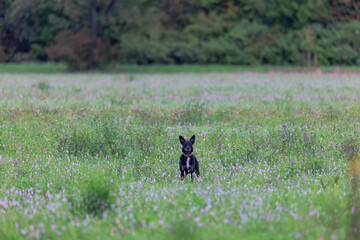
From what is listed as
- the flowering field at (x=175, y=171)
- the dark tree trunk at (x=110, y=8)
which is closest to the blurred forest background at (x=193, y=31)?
the dark tree trunk at (x=110, y=8)

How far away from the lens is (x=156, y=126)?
445 inches

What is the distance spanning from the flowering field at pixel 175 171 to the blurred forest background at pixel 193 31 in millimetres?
Answer: 35917

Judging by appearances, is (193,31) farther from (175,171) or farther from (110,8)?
(175,171)

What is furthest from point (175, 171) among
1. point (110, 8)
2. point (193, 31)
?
point (193, 31)

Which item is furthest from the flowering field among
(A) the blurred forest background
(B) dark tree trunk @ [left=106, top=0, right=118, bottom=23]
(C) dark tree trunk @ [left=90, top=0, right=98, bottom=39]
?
(A) the blurred forest background

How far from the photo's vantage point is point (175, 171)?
8.28 m

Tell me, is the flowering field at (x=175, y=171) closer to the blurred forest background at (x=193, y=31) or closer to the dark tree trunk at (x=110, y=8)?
the dark tree trunk at (x=110, y=8)

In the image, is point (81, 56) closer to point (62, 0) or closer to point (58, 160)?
point (62, 0)

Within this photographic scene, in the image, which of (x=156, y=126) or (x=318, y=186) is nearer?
(x=318, y=186)

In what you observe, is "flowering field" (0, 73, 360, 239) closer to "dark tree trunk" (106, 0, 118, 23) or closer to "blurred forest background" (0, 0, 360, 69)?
"dark tree trunk" (106, 0, 118, 23)

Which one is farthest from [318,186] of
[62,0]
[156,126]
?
[62,0]

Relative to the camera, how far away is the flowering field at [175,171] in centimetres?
474

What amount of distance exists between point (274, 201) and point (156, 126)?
19.8 feet

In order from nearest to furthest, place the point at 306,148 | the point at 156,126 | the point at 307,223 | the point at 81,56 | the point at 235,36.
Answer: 1. the point at 307,223
2. the point at 306,148
3. the point at 156,126
4. the point at 81,56
5. the point at 235,36
